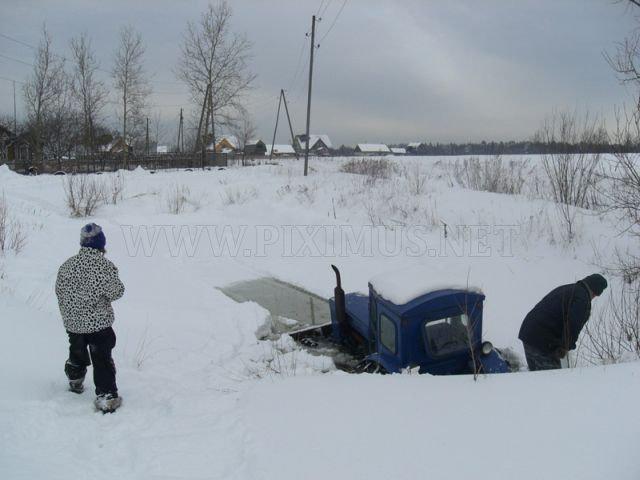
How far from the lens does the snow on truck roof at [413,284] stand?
467 centimetres

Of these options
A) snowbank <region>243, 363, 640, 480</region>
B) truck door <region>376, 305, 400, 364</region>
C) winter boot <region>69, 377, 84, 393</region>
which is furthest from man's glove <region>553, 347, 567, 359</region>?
winter boot <region>69, 377, 84, 393</region>

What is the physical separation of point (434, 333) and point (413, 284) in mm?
536

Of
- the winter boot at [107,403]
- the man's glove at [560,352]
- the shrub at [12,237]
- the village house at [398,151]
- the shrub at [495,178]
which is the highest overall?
the village house at [398,151]

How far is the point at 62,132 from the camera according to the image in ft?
104

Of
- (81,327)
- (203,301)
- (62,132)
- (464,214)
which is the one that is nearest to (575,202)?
(464,214)

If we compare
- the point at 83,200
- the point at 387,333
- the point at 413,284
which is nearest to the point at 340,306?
the point at 387,333

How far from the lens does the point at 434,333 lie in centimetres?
470

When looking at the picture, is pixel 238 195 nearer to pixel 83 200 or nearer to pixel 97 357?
pixel 83 200

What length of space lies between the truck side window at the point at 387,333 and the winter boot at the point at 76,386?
302cm

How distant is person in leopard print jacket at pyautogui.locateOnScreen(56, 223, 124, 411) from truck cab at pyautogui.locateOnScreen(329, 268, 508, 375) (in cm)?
266

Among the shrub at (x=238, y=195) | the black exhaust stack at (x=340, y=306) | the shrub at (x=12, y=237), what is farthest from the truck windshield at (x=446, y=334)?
the shrub at (x=238, y=195)

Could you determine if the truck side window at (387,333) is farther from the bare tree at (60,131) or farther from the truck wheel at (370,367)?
the bare tree at (60,131)

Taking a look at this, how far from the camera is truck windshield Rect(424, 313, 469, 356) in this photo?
468 cm

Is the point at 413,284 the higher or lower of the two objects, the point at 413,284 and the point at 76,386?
the higher
